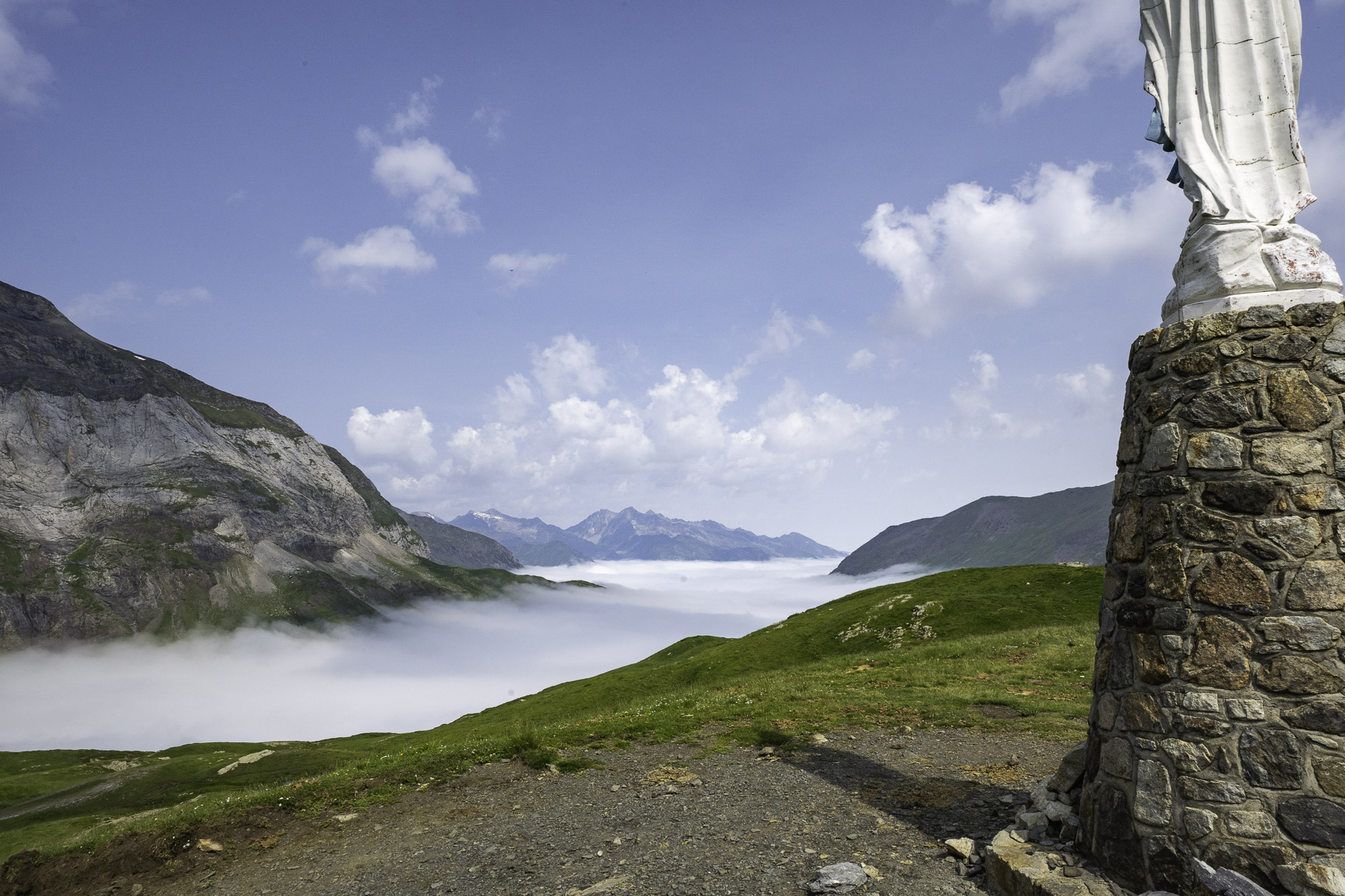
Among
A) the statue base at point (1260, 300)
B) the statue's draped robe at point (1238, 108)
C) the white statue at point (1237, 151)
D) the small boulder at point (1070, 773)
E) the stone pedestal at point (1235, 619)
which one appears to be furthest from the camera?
the small boulder at point (1070, 773)

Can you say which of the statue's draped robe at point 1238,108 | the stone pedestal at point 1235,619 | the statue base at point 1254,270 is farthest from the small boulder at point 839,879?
the statue's draped robe at point 1238,108

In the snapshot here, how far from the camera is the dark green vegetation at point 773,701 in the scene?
2105 cm

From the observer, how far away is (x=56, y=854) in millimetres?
16531

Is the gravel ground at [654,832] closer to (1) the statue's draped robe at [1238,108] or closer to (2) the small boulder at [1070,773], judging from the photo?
(2) the small boulder at [1070,773]

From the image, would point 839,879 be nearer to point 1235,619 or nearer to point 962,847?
point 962,847

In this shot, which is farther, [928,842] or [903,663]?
[903,663]

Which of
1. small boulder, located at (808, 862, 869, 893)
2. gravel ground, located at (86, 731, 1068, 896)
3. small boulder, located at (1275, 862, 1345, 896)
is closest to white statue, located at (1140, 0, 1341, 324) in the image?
small boulder, located at (1275, 862, 1345, 896)

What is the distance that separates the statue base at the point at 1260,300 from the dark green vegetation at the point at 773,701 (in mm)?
15588

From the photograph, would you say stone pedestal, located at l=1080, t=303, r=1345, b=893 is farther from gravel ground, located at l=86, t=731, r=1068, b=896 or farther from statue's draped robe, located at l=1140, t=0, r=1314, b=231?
gravel ground, located at l=86, t=731, r=1068, b=896

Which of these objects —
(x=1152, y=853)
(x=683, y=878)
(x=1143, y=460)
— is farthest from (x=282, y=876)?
(x=1143, y=460)

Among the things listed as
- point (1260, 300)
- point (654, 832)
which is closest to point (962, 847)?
point (654, 832)

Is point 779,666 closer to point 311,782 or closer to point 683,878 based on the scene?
point 311,782

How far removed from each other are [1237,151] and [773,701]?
2427 cm

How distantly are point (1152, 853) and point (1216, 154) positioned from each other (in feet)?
33.4
